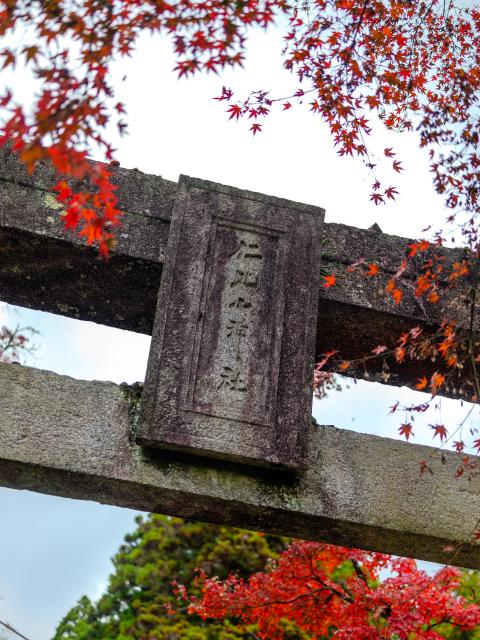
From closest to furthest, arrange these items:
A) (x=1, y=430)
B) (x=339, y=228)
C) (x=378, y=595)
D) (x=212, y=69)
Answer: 1. (x=212, y=69)
2. (x=1, y=430)
3. (x=339, y=228)
4. (x=378, y=595)

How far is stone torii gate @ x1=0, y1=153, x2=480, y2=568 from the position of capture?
3.72 m

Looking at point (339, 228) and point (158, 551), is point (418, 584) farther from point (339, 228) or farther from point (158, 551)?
point (158, 551)

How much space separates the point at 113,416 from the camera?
3.82 metres

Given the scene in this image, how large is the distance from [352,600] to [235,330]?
4.20 meters

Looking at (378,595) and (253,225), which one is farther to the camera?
(378,595)

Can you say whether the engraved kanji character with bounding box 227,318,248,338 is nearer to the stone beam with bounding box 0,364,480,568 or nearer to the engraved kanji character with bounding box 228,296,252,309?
the engraved kanji character with bounding box 228,296,252,309

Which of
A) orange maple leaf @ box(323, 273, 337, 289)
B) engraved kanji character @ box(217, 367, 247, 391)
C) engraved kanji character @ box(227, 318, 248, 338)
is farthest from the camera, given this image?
orange maple leaf @ box(323, 273, 337, 289)

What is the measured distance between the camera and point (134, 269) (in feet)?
13.9

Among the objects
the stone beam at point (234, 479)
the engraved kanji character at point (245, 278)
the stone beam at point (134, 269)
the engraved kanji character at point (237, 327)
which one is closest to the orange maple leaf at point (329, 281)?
the stone beam at point (134, 269)

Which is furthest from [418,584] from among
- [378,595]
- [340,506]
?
[340,506]

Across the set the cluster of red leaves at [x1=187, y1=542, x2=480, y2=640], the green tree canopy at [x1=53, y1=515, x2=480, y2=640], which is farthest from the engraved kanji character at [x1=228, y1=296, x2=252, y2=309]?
the green tree canopy at [x1=53, y1=515, x2=480, y2=640]

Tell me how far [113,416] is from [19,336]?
256cm

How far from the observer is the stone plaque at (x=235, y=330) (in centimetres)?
372

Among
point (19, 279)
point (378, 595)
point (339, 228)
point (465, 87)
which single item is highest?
point (465, 87)
